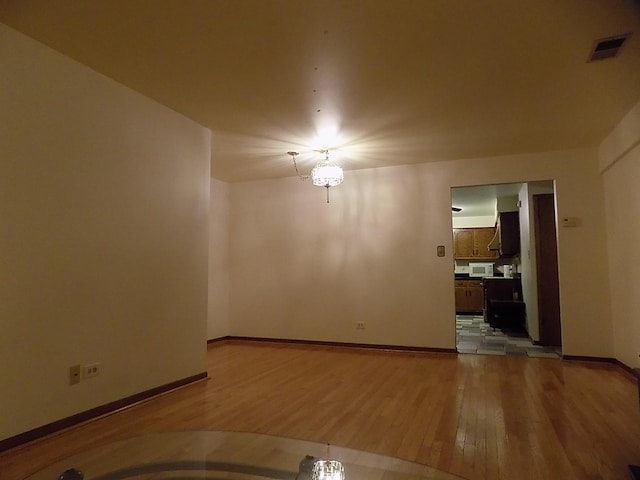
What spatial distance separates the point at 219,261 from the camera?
598cm

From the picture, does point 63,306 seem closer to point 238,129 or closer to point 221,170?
point 238,129

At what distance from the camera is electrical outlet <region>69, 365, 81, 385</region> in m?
2.57

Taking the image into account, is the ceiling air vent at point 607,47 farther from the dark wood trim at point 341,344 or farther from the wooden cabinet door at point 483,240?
the wooden cabinet door at point 483,240

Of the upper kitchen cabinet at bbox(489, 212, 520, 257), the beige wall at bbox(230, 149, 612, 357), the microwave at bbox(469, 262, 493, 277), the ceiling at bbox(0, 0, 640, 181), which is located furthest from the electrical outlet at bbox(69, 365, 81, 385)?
the microwave at bbox(469, 262, 493, 277)

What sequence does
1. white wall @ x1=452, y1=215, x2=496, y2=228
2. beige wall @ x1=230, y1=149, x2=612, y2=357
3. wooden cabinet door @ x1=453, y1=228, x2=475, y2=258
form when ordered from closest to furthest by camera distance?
beige wall @ x1=230, y1=149, x2=612, y2=357
wooden cabinet door @ x1=453, y1=228, x2=475, y2=258
white wall @ x1=452, y1=215, x2=496, y2=228

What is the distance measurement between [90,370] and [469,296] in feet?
28.0

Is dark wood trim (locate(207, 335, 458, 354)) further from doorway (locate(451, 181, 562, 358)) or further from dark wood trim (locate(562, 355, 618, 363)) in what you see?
dark wood trim (locate(562, 355, 618, 363))

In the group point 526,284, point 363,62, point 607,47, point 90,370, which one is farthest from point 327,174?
point 526,284

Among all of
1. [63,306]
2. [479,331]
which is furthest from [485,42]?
[479,331]

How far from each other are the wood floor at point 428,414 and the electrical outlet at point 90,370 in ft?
1.05

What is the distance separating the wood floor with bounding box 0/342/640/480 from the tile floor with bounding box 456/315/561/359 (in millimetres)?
540

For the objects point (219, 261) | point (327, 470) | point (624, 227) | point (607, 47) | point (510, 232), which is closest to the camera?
point (327, 470)

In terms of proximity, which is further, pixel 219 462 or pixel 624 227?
pixel 624 227

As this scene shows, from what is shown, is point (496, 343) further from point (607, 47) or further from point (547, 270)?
point (607, 47)
